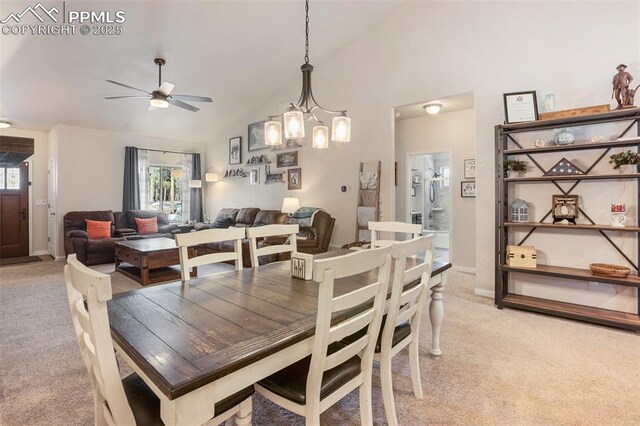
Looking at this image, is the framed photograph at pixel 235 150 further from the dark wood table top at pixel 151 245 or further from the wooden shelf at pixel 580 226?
the wooden shelf at pixel 580 226

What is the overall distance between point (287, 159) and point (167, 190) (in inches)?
143

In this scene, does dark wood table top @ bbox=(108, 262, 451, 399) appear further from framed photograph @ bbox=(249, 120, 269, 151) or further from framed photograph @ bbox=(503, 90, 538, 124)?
framed photograph @ bbox=(249, 120, 269, 151)

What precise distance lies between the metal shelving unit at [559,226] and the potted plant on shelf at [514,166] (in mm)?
78

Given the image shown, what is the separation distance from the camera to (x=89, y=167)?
6.61m

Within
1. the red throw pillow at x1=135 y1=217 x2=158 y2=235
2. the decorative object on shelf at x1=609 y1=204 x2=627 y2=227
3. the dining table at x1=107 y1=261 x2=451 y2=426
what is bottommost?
the dining table at x1=107 y1=261 x2=451 y2=426

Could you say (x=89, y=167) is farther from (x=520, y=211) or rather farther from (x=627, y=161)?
(x=627, y=161)

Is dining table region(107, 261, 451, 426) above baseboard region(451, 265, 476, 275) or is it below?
above

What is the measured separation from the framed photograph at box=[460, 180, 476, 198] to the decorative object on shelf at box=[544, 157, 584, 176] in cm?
185

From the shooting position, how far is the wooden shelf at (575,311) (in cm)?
291

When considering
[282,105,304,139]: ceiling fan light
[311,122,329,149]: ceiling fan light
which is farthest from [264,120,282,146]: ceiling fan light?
[311,122,329,149]: ceiling fan light

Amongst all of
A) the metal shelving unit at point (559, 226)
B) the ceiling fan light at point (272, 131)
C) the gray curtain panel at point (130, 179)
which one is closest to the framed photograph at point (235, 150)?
the gray curtain panel at point (130, 179)

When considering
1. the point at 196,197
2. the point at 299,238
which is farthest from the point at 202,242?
the point at 196,197

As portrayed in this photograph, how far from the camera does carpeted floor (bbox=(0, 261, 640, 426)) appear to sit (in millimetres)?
1774

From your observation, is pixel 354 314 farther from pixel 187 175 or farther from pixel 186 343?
pixel 187 175
